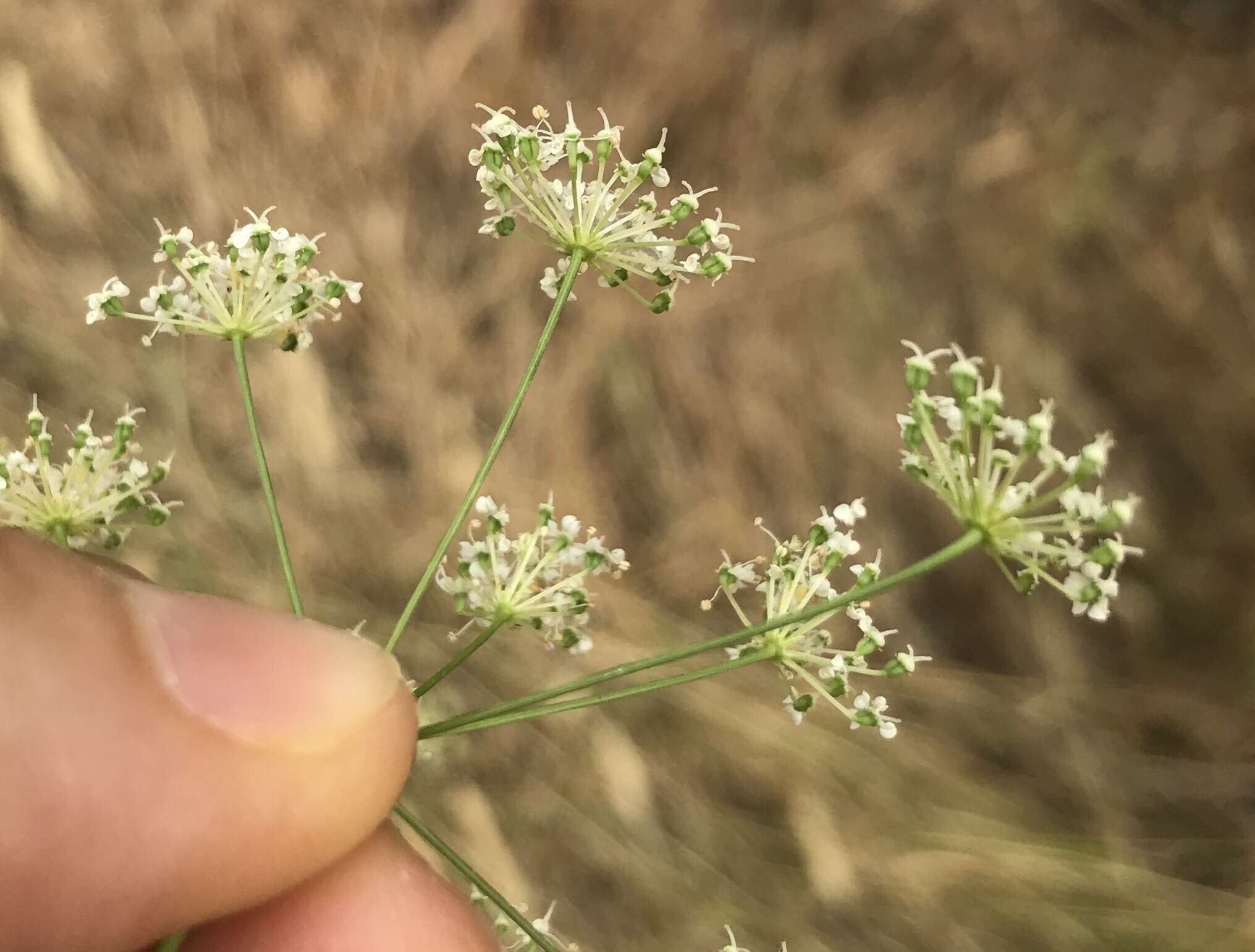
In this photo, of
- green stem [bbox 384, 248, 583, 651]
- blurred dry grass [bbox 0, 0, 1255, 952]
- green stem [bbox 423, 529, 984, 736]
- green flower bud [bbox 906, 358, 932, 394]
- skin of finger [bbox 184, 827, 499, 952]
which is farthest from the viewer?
A: blurred dry grass [bbox 0, 0, 1255, 952]

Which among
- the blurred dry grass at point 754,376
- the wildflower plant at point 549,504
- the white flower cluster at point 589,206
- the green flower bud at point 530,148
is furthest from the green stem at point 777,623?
the blurred dry grass at point 754,376

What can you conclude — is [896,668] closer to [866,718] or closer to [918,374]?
[866,718]

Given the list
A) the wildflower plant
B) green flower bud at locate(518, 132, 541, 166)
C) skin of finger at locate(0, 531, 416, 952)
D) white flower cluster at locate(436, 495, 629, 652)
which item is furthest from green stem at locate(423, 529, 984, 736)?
green flower bud at locate(518, 132, 541, 166)

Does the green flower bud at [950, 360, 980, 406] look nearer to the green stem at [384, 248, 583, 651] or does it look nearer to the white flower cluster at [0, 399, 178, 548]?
the green stem at [384, 248, 583, 651]

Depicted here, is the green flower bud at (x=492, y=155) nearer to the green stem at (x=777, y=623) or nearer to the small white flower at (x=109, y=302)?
the small white flower at (x=109, y=302)

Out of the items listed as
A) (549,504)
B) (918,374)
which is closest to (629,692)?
(549,504)
